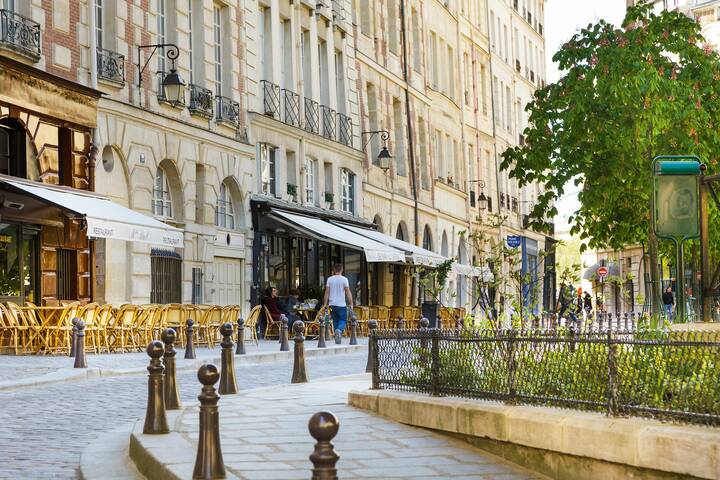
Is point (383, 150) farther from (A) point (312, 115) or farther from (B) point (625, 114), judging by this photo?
(B) point (625, 114)

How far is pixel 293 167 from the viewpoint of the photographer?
34406mm

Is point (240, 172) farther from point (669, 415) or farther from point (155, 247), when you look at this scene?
point (669, 415)

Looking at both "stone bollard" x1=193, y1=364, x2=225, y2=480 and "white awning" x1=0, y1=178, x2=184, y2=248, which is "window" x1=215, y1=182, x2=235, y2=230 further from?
"stone bollard" x1=193, y1=364, x2=225, y2=480

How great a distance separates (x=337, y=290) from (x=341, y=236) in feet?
17.6

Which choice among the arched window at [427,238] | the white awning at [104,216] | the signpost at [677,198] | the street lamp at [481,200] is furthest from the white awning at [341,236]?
the signpost at [677,198]

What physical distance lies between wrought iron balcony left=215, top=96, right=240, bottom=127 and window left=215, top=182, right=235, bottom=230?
1461mm

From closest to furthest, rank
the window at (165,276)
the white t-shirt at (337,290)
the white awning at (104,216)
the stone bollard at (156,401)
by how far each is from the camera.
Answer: the stone bollard at (156,401) → the white awning at (104,216) → the window at (165,276) → the white t-shirt at (337,290)

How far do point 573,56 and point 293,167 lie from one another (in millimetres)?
12009

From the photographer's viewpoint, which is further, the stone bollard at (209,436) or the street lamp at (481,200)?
the street lamp at (481,200)

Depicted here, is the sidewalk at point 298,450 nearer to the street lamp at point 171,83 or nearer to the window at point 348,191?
the street lamp at point 171,83

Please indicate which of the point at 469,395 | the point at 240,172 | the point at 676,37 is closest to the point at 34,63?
the point at 240,172

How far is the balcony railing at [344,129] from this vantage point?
38.4 metres

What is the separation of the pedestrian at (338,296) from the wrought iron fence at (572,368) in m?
15.2

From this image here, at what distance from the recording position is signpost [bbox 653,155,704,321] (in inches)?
321
